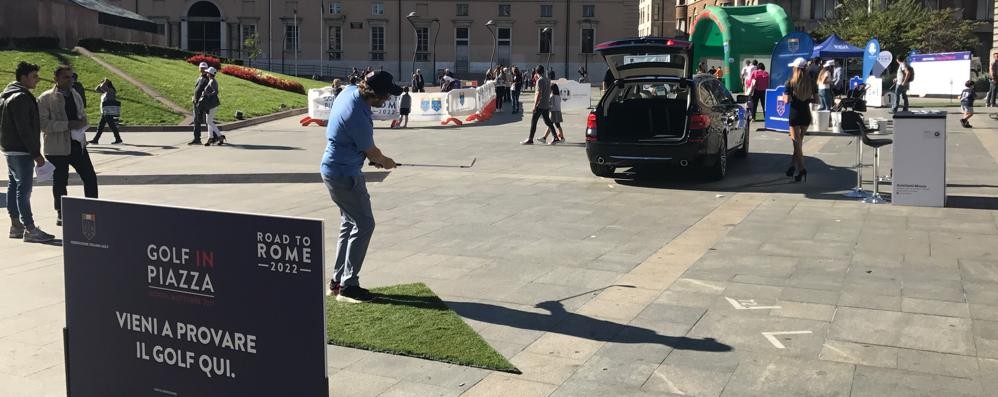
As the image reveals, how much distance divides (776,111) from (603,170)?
9650mm

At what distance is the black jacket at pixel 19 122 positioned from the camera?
9.09 m

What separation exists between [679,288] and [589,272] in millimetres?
892

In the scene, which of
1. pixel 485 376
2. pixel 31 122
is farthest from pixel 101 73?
pixel 485 376

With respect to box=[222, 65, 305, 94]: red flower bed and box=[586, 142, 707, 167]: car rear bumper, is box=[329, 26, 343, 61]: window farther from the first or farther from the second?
box=[586, 142, 707, 167]: car rear bumper

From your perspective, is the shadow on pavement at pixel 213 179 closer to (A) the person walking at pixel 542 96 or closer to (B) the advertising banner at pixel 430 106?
(A) the person walking at pixel 542 96

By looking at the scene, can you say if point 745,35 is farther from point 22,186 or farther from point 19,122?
point 19,122

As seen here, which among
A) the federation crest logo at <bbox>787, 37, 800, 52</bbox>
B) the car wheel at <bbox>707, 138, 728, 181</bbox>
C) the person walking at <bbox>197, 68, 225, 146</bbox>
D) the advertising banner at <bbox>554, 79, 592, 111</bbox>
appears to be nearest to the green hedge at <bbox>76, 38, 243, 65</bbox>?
the advertising banner at <bbox>554, 79, 592, 111</bbox>

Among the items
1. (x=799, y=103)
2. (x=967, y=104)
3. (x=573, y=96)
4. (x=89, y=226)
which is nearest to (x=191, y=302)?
(x=89, y=226)

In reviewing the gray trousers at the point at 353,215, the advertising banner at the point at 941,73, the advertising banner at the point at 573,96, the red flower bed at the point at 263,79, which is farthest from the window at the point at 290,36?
the gray trousers at the point at 353,215

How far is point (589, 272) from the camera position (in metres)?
7.81

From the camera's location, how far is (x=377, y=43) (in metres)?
76.2

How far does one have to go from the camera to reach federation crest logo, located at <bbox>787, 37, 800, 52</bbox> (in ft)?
101

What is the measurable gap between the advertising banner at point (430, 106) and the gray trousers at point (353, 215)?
68.9 feet

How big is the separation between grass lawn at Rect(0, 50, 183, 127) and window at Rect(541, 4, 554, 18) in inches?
1878
